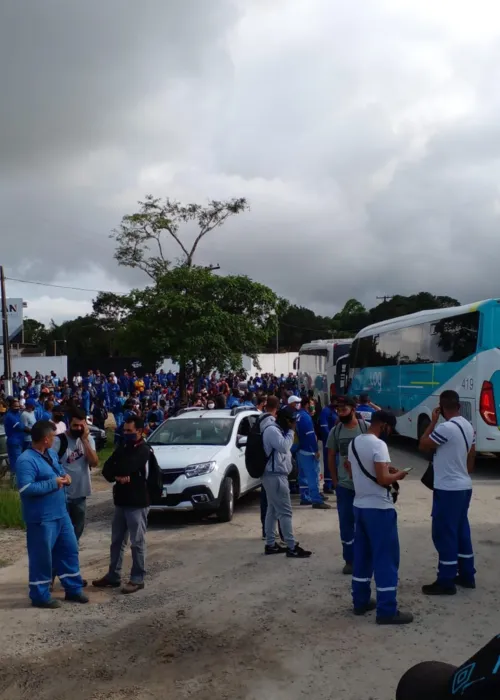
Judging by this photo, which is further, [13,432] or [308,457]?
[13,432]

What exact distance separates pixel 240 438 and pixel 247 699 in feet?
20.2

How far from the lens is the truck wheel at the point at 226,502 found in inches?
378

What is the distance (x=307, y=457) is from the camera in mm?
10578

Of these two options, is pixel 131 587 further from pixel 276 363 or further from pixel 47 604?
pixel 276 363

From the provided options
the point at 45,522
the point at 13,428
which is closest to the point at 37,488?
the point at 45,522

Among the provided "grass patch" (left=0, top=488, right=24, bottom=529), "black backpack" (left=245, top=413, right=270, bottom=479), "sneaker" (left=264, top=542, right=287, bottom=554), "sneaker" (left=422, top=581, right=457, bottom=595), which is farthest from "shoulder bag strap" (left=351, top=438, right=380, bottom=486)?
"grass patch" (left=0, top=488, right=24, bottom=529)

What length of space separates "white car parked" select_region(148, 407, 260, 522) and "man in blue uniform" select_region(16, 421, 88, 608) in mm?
2802

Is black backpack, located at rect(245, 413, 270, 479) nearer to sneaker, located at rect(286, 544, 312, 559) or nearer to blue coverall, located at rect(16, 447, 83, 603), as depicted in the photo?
sneaker, located at rect(286, 544, 312, 559)

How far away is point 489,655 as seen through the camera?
1502 mm

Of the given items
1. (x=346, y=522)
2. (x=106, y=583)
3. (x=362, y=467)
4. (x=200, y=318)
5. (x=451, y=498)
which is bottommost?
(x=106, y=583)

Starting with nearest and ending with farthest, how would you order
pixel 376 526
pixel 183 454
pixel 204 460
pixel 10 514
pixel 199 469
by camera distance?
1. pixel 376 526
2. pixel 199 469
3. pixel 204 460
4. pixel 183 454
5. pixel 10 514

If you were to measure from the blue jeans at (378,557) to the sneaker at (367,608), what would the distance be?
0.02 meters

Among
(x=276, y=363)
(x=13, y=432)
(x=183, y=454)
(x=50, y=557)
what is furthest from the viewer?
(x=276, y=363)

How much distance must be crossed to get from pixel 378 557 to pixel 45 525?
304 cm
